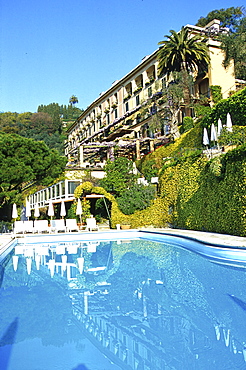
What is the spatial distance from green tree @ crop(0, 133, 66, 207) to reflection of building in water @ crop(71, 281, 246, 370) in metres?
14.6

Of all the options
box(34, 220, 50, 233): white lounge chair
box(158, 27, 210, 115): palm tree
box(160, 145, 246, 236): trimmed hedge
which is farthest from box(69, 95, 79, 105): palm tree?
box(160, 145, 246, 236): trimmed hedge

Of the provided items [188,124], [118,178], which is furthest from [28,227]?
[188,124]

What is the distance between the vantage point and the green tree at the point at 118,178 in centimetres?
2270

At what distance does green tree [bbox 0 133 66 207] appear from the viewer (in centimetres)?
1842

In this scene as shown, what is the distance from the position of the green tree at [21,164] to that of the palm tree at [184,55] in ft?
42.0

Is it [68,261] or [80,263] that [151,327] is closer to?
[80,263]

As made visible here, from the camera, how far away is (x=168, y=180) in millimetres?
17484

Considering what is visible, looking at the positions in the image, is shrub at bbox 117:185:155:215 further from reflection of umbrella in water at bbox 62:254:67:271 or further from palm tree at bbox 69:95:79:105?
palm tree at bbox 69:95:79:105

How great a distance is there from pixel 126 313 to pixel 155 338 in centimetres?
104

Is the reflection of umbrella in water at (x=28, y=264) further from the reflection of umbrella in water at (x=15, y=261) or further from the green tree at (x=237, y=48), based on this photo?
the green tree at (x=237, y=48)

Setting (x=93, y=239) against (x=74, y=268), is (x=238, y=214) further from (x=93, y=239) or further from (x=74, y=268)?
(x=93, y=239)

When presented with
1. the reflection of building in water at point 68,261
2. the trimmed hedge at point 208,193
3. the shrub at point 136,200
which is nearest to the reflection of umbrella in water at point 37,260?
the reflection of building in water at point 68,261

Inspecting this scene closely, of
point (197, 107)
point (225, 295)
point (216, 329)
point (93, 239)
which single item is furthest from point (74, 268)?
point (197, 107)

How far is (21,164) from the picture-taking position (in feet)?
61.9
